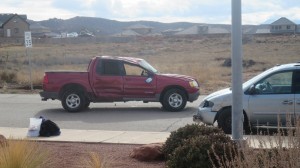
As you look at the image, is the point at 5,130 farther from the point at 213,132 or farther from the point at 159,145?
the point at 213,132

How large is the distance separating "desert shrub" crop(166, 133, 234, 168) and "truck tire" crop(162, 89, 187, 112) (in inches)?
361

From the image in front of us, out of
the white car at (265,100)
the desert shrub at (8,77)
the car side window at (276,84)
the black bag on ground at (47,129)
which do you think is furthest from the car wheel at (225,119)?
the desert shrub at (8,77)

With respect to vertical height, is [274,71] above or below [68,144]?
above

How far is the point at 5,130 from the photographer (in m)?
12.5

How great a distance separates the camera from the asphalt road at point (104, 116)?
526 inches

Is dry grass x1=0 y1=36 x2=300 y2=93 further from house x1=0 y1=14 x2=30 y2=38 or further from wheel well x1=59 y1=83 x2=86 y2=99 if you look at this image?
house x1=0 y1=14 x2=30 y2=38

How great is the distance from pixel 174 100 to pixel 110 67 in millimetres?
2195

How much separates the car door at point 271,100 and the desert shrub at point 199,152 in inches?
182

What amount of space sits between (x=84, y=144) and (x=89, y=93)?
6.44 m

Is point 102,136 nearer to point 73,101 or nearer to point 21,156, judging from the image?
point 21,156

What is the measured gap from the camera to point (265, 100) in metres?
11.4

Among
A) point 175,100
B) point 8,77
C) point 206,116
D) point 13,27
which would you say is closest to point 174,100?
point 175,100

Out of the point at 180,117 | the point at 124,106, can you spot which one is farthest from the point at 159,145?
the point at 124,106

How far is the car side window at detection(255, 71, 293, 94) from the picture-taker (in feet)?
37.6
